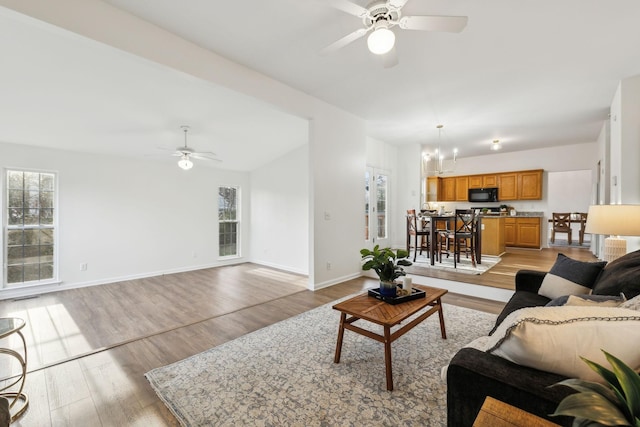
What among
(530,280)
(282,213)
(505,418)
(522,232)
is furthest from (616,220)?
Result: (522,232)

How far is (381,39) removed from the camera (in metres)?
1.88

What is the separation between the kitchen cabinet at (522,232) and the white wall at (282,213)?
5.65 meters

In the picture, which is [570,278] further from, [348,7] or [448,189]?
[448,189]

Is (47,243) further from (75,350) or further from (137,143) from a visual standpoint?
(75,350)

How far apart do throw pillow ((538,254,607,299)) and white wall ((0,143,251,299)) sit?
5.92 metres

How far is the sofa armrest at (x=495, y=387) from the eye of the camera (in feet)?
2.98

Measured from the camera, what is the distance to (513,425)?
0.81 metres

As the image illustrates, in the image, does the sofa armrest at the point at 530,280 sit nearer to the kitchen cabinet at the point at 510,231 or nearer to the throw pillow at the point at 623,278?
the throw pillow at the point at 623,278

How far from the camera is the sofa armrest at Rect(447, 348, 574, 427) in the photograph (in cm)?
91

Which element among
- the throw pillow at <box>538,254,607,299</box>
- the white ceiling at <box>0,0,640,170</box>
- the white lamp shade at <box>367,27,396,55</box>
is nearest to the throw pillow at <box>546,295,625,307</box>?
the throw pillow at <box>538,254,607,299</box>

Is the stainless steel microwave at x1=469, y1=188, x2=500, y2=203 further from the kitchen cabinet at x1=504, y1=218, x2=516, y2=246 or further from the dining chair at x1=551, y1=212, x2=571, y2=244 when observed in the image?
the dining chair at x1=551, y1=212, x2=571, y2=244

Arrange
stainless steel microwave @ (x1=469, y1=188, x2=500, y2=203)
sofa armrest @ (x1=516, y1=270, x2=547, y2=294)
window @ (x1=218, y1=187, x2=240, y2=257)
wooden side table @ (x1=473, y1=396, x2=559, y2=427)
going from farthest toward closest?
stainless steel microwave @ (x1=469, y1=188, x2=500, y2=203), window @ (x1=218, y1=187, x2=240, y2=257), sofa armrest @ (x1=516, y1=270, x2=547, y2=294), wooden side table @ (x1=473, y1=396, x2=559, y2=427)

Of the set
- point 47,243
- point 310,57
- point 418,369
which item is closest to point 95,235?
point 47,243

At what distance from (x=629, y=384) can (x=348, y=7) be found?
88.8 inches
